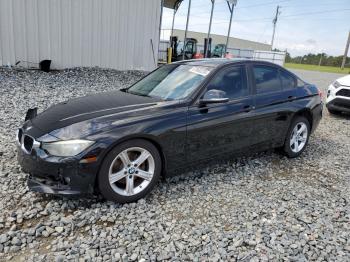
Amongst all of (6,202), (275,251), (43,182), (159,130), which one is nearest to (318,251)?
(275,251)

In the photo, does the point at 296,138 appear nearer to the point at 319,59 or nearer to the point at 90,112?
the point at 90,112

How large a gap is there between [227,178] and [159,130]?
133cm

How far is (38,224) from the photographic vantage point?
2.85 m

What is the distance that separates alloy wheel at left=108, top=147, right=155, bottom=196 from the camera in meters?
3.14

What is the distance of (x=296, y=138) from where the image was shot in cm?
506

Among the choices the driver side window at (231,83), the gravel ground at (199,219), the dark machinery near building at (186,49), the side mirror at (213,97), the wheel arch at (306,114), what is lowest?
the gravel ground at (199,219)

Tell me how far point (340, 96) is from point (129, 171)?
23.1ft

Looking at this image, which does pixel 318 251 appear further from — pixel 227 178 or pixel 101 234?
pixel 101 234

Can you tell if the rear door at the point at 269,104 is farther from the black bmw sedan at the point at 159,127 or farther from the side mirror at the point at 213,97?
the side mirror at the point at 213,97

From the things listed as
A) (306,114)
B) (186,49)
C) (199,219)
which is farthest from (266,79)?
(186,49)

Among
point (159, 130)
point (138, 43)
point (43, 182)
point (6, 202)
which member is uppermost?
point (138, 43)

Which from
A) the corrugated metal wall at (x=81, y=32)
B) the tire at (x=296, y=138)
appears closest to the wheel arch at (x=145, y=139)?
the tire at (x=296, y=138)

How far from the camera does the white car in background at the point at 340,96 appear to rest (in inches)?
317

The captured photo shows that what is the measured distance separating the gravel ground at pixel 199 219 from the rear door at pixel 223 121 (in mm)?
442
